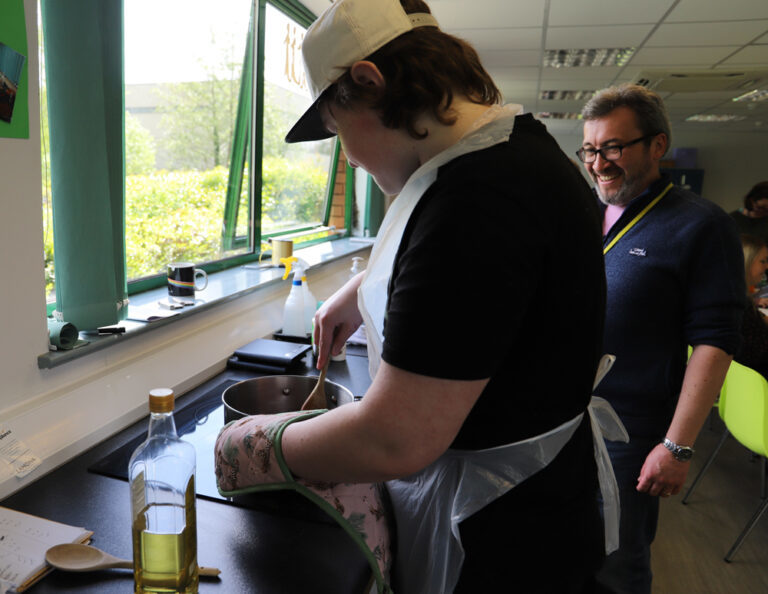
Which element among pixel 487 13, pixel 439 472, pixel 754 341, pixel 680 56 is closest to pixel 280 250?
pixel 439 472

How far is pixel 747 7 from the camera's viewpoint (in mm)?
3111

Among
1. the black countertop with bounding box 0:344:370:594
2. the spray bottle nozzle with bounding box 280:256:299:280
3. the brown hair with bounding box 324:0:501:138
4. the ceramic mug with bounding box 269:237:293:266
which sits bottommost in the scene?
the black countertop with bounding box 0:344:370:594

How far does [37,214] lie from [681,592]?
2.35 metres

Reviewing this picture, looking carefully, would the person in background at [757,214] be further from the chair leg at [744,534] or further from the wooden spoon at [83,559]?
the wooden spoon at [83,559]

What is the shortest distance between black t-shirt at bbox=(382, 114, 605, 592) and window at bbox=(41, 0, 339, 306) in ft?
3.21

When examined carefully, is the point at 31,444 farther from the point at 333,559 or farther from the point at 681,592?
the point at 681,592

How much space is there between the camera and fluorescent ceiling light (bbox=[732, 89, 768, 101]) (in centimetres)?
569

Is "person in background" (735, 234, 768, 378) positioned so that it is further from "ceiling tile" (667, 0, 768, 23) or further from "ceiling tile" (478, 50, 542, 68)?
"ceiling tile" (478, 50, 542, 68)

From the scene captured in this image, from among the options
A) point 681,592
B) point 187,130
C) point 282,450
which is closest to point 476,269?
point 282,450

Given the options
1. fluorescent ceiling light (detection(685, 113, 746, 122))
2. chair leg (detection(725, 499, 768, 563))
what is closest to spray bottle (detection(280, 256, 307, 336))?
chair leg (detection(725, 499, 768, 563))

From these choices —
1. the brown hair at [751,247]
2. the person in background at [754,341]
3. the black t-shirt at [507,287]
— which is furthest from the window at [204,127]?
the brown hair at [751,247]

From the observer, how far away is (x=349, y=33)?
27.6 inches

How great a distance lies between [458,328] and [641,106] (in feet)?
4.29

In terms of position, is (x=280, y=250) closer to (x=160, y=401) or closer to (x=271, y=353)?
(x=271, y=353)
